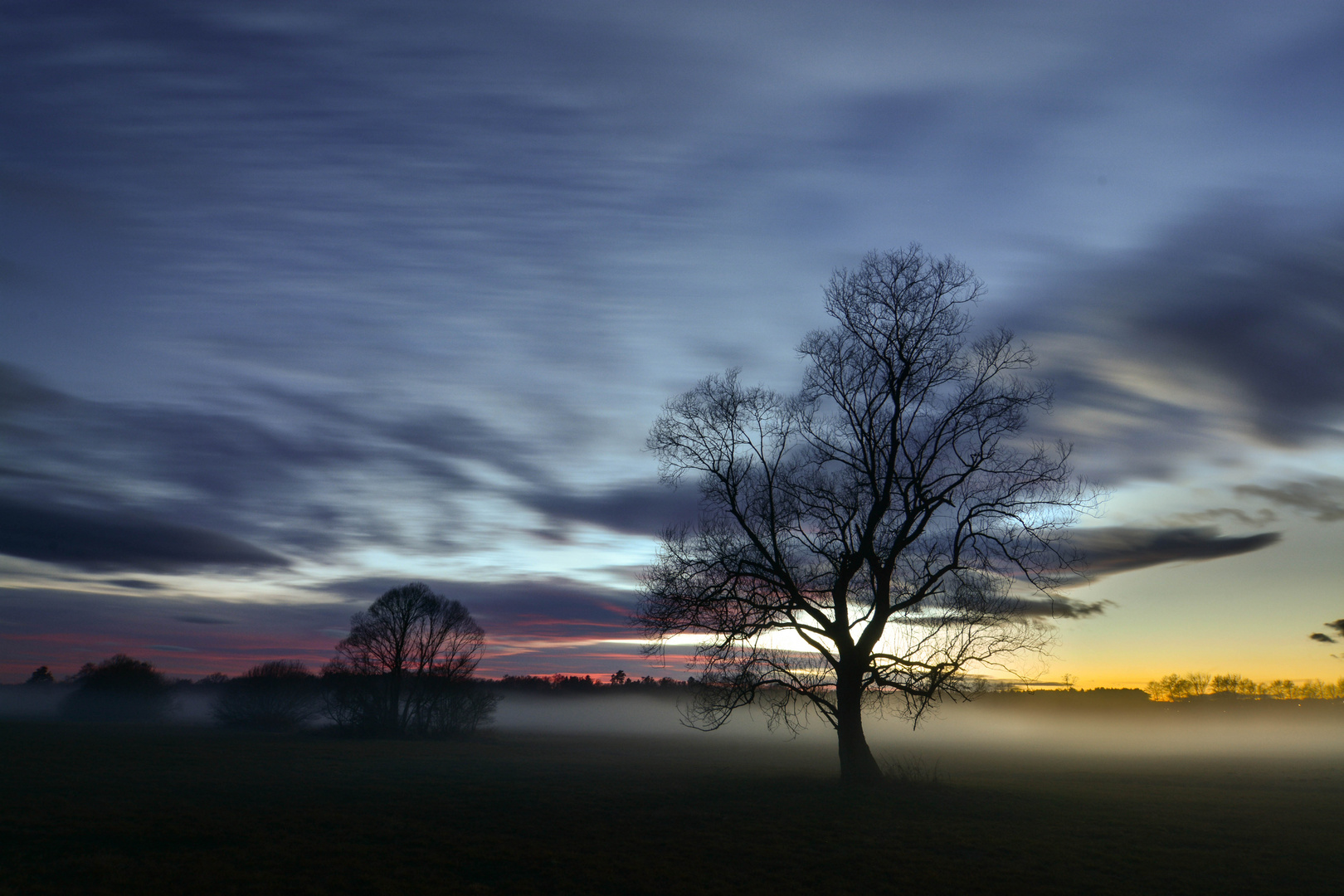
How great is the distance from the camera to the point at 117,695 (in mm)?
120125

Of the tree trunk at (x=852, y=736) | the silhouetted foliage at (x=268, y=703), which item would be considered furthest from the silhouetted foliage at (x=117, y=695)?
the tree trunk at (x=852, y=736)

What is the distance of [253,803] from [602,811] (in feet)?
33.8

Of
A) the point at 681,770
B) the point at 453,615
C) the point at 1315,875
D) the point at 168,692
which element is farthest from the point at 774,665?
the point at 168,692

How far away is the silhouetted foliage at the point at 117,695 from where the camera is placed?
389 ft

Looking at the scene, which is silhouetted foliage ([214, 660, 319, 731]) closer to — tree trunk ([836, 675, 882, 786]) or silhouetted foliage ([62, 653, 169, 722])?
silhouetted foliage ([62, 653, 169, 722])

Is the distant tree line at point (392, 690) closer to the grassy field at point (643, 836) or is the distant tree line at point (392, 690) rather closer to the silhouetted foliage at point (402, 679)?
the silhouetted foliage at point (402, 679)

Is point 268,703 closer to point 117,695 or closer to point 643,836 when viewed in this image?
point 117,695

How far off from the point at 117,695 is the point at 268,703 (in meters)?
46.6

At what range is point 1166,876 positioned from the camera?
13961 millimetres

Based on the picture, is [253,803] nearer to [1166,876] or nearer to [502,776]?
[502,776]

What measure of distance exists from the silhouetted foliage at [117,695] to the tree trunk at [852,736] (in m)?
136

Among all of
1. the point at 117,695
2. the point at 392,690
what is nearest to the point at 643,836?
the point at 392,690

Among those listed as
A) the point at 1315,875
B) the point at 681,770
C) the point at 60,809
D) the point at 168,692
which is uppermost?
the point at 1315,875

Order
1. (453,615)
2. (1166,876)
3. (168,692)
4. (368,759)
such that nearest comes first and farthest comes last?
(1166,876), (368,759), (453,615), (168,692)
